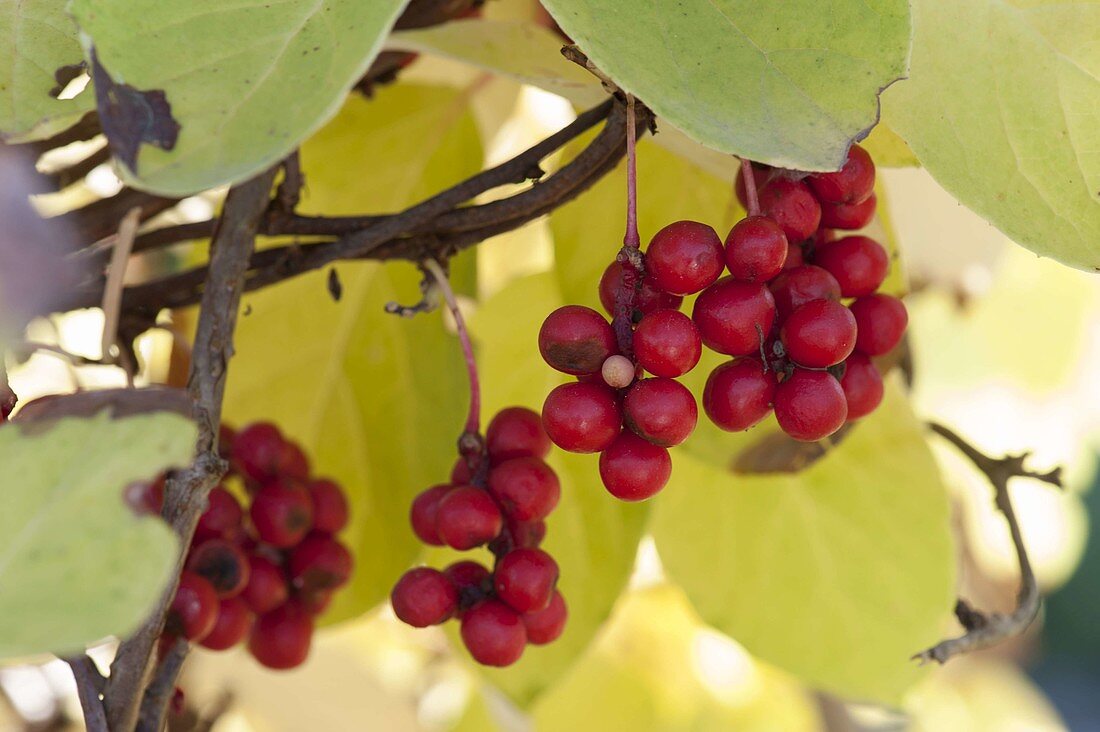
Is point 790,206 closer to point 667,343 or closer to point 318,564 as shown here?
point 667,343

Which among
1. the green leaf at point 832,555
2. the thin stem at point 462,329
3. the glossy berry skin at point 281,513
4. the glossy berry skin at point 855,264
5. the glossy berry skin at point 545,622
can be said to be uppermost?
the glossy berry skin at point 855,264

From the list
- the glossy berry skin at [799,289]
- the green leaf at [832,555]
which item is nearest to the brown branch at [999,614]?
the green leaf at [832,555]

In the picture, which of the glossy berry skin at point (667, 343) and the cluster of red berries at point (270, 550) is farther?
the cluster of red berries at point (270, 550)

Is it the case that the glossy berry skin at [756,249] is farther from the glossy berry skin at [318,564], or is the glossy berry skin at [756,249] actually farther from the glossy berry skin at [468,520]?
the glossy berry skin at [318,564]

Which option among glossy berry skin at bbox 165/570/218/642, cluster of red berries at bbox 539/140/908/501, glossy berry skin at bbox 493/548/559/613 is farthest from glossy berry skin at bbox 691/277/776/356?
glossy berry skin at bbox 165/570/218/642

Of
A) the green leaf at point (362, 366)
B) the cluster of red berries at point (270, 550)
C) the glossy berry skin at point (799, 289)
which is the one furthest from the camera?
the green leaf at point (362, 366)

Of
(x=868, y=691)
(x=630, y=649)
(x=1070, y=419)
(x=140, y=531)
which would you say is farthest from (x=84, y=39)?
(x=1070, y=419)

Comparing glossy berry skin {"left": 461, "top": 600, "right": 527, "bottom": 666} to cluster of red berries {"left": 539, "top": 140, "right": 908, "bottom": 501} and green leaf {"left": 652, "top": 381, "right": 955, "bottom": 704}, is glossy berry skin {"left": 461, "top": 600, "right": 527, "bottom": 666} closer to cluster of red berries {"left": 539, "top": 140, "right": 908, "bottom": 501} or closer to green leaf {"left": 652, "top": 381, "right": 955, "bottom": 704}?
cluster of red berries {"left": 539, "top": 140, "right": 908, "bottom": 501}
